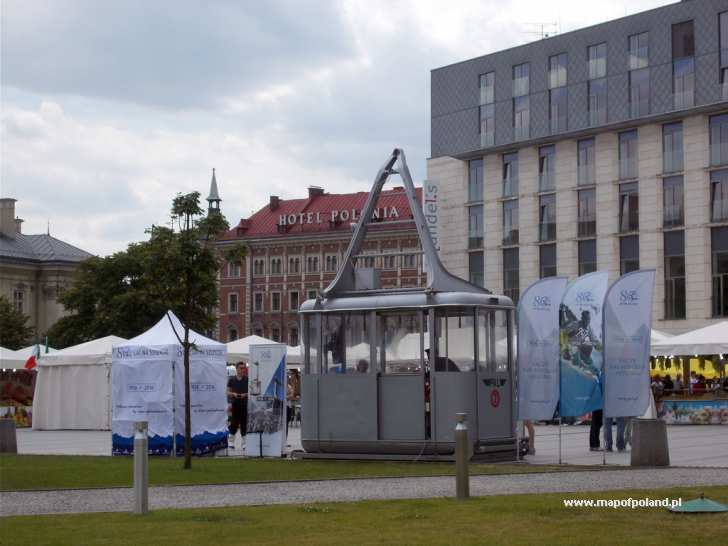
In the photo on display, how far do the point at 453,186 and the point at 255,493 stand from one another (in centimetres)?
6442

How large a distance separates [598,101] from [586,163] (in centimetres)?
350

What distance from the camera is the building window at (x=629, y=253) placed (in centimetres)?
7100

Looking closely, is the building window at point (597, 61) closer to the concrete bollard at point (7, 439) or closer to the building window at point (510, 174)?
the building window at point (510, 174)

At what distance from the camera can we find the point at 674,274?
227 ft

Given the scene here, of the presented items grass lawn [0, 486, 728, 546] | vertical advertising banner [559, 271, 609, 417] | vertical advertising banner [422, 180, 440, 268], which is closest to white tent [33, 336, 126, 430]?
vertical advertising banner [559, 271, 609, 417]

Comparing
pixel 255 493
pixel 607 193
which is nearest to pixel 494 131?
pixel 607 193

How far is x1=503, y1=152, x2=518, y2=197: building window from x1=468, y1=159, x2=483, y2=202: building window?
6.06 feet

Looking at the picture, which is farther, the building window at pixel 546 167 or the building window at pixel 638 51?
the building window at pixel 546 167

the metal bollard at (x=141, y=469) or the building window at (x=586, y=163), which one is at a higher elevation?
the building window at (x=586, y=163)

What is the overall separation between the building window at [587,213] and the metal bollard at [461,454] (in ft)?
194

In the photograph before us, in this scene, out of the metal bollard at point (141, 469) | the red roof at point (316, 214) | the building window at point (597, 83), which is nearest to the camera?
the metal bollard at point (141, 469)

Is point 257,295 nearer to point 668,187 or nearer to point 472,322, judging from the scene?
point 668,187

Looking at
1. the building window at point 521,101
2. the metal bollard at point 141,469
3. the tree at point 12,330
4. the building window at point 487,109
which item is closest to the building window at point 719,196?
the building window at point 521,101

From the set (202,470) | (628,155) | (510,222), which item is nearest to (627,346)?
(202,470)
